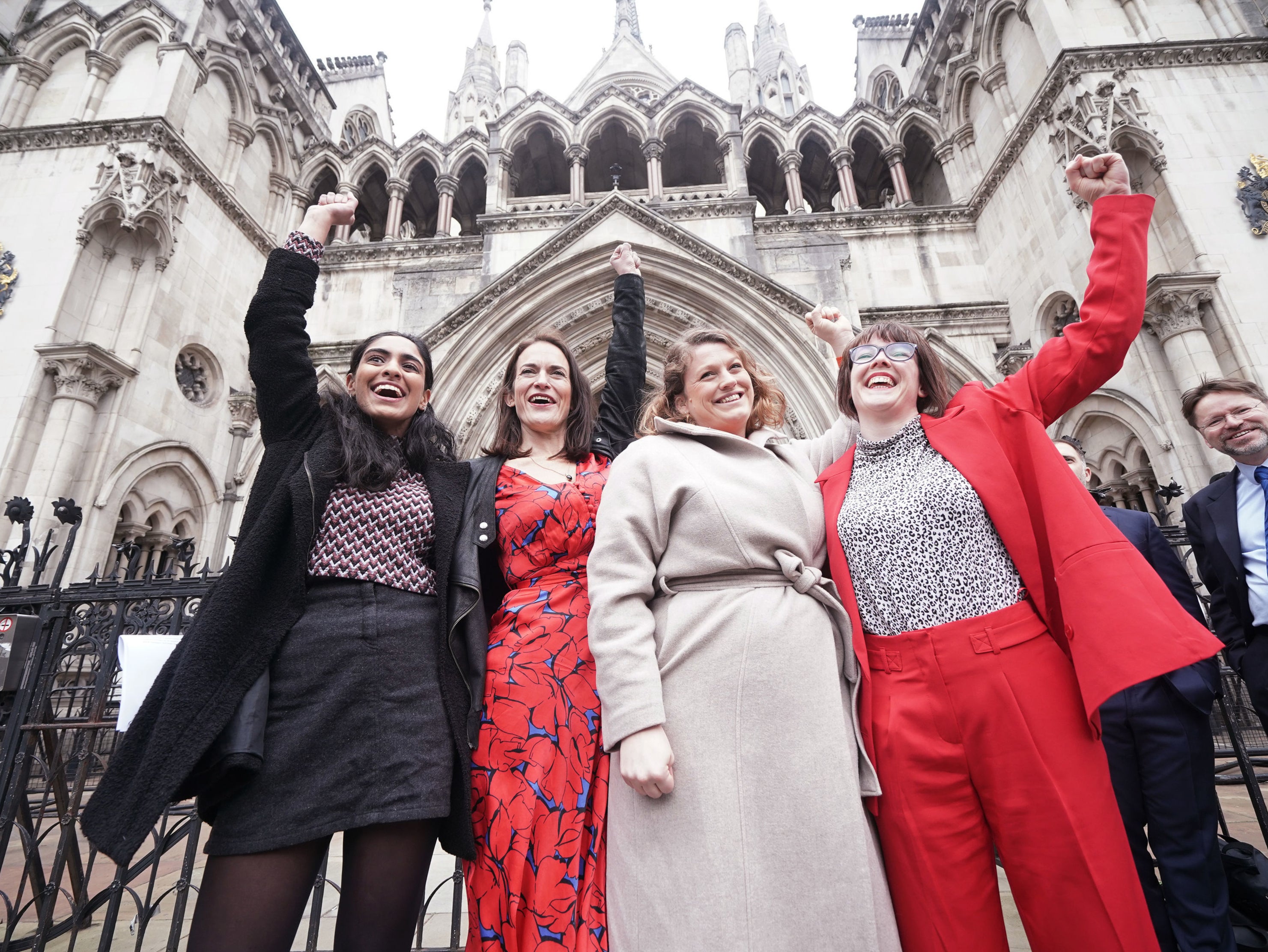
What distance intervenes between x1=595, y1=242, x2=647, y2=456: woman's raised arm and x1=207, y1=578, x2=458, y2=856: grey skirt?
1.17 m

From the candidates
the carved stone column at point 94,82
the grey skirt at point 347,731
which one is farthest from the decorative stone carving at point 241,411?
the grey skirt at point 347,731

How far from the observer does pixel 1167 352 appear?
8.30 m

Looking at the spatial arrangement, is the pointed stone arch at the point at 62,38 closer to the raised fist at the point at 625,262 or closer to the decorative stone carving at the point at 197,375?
the decorative stone carving at the point at 197,375

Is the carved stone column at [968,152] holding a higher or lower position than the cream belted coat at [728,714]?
higher

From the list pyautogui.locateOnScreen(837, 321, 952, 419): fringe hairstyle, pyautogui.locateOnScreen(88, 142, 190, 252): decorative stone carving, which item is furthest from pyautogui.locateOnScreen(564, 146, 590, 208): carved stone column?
pyautogui.locateOnScreen(837, 321, 952, 419): fringe hairstyle

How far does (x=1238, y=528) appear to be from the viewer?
9.49 feet

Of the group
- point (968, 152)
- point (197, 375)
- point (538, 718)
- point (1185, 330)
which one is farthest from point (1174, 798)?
point (968, 152)

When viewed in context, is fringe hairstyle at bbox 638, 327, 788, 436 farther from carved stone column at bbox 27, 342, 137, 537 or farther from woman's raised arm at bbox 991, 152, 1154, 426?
carved stone column at bbox 27, 342, 137, 537

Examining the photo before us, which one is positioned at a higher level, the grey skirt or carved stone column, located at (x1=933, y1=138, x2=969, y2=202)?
carved stone column, located at (x1=933, y1=138, x2=969, y2=202)

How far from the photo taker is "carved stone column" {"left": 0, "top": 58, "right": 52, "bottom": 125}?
10.9 m

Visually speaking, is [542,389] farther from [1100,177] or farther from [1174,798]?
[1174,798]

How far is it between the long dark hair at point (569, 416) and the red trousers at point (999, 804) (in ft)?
4.75

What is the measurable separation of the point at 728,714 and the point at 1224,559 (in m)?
3.03

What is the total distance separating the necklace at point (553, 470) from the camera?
7.30 feet
